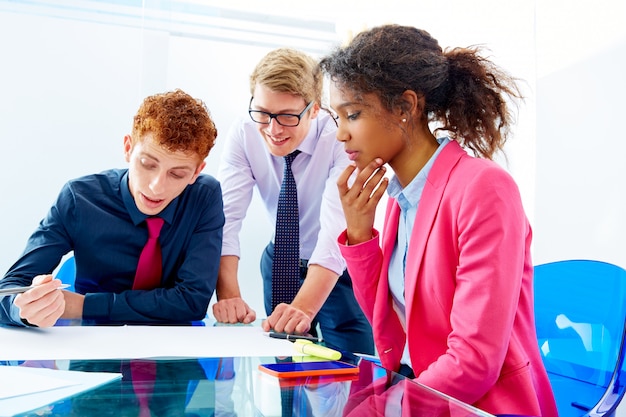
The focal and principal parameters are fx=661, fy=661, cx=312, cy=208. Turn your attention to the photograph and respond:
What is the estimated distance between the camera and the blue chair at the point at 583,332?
1346 millimetres

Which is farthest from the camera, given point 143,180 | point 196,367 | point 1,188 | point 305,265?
point 1,188

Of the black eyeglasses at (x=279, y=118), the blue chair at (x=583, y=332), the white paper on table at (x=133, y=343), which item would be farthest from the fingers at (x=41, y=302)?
the blue chair at (x=583, y=332)

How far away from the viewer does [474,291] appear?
1097 mm

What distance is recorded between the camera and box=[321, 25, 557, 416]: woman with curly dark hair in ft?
3.59

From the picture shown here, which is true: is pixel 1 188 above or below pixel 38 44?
below

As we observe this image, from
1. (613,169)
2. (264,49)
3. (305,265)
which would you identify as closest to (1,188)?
(264,49)

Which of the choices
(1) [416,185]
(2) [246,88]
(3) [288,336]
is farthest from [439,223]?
(2) [246,88]

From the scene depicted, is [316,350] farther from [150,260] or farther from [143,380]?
[150,260]

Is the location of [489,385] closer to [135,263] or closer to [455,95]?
[455,95]

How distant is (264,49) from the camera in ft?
11.7

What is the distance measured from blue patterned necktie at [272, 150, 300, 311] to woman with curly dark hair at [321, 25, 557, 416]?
2.19 ft

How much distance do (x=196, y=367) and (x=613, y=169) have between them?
189cm

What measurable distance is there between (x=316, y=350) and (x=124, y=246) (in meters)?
0.75

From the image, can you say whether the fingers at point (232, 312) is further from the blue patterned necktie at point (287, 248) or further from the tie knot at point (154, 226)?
the blue patterned necktie at point (287, 248)
